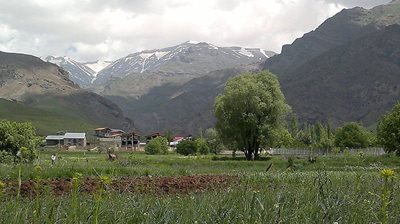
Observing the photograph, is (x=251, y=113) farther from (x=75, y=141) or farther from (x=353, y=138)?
(x=75, y=141)

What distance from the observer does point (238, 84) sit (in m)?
66.7

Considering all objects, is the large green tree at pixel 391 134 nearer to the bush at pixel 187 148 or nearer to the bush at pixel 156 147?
the bush at pixel 187 148

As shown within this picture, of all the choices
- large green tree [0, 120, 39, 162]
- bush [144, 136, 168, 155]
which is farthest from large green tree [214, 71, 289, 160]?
bush [144, 136, 168, 155]

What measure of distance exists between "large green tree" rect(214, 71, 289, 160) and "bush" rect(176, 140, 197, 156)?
37.6m

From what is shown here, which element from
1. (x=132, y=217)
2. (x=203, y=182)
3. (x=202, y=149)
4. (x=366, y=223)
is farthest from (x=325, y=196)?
(x=202, y=149)

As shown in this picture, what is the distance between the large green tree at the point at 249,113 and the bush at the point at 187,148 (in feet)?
123

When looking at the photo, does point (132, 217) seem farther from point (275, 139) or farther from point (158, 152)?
point (158, 152)

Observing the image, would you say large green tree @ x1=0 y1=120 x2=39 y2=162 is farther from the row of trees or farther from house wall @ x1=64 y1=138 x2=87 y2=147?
house wall @ x1=64 y1=138 x2=87 y2=147

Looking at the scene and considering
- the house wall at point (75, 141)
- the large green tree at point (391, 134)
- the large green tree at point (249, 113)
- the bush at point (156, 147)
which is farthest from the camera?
the house wall at point (75, 141)

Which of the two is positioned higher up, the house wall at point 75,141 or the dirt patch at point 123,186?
the house wall at point 75,141

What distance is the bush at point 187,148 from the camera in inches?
4094

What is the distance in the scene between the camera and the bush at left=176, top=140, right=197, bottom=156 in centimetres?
10400

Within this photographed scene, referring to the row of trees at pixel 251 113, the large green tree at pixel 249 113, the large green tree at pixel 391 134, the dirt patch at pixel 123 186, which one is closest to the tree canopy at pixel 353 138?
the row of trees at pixel 251 113

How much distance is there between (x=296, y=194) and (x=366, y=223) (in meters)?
1.22
